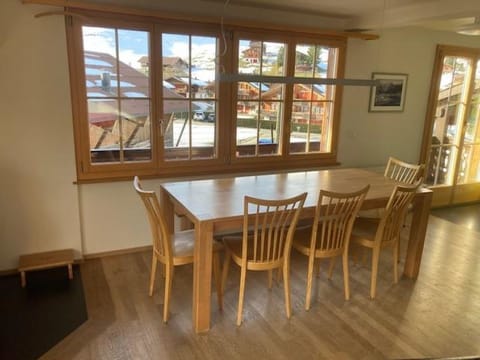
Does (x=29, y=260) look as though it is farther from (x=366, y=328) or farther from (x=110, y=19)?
(x=366, y=328)

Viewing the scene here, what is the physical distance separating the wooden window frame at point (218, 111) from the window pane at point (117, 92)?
61 mm

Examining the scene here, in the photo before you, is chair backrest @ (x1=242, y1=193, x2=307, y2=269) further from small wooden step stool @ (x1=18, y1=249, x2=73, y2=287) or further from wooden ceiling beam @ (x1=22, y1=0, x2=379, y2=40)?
wooden ceiling beam @ (x1=22, y1=0, x2=379, y2=40)

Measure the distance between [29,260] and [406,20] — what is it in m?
3.99

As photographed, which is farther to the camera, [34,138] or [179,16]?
[179,16]

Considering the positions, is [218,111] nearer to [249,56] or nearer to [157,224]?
[249,56]

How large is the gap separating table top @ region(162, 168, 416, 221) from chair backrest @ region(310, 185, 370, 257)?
0.34 feet

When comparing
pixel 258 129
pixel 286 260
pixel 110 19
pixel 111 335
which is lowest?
pixel 111 335

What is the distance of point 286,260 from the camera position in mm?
2496

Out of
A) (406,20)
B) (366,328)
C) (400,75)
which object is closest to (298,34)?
(406,20)

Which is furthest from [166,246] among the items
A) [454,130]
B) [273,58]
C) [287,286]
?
[454,130]

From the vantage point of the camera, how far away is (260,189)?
2.86 m

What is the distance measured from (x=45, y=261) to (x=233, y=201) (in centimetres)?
167

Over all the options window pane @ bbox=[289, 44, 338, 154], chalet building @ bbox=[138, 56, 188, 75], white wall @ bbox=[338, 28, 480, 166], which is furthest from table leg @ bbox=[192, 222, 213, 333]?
white wall @ bbox=[338, 28, 480, 166]

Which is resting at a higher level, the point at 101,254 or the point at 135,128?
the point at 135,128
